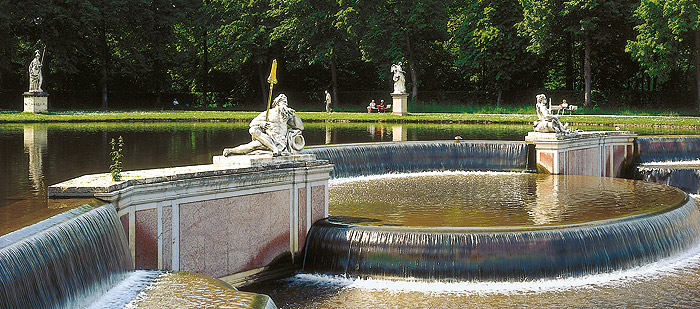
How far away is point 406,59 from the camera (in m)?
59.4

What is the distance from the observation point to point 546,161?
2441 cm

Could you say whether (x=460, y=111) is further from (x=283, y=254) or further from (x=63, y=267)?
(x=63, y=267)

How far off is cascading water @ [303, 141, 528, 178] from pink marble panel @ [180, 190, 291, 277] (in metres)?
Result: 9.66

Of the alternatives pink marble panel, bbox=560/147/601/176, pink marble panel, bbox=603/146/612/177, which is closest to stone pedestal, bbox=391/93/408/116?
pink marble panel, bbox=603/146/612/177

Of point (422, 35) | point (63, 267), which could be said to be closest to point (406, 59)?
point (422, 35)

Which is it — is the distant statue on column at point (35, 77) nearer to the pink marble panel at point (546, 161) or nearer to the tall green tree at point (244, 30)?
the tall green tree at point (244, 30)

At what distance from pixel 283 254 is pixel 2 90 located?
5429 cm

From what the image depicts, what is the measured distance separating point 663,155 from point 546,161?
6.45 metres

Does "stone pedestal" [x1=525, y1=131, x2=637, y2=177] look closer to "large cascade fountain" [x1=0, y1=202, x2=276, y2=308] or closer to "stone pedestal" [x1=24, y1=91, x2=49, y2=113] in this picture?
"large cascade fountain" [x1=0, y1=202, x2=276, y2=308]

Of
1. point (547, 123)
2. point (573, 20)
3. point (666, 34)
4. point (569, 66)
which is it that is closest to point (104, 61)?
point (573, 20)

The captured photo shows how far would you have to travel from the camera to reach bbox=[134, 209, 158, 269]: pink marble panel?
11.9 m

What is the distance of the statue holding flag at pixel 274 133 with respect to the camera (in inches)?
567

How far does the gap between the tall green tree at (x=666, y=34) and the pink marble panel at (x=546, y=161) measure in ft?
88.1

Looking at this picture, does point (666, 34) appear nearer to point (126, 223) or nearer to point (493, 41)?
point (493, 41)
